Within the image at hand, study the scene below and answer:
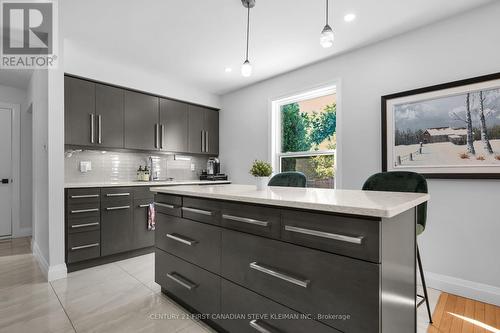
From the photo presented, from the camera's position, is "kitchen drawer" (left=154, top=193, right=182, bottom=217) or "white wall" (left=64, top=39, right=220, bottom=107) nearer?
"kitchen drawer" (left=154, top=193, right=182, bottom=217)

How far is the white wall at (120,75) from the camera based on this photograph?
10.4 feet

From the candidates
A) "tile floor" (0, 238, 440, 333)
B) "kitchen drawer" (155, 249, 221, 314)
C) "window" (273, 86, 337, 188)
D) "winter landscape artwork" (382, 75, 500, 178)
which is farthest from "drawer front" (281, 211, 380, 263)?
"window" (273, 86, 337, 188)

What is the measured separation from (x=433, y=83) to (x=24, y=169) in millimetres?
5886

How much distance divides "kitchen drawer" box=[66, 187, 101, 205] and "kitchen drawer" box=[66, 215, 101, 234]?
0.19 metres

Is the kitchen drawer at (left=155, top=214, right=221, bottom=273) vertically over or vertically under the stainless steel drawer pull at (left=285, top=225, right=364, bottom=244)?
under

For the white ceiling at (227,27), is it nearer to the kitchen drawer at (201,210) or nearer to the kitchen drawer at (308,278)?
the kitchen drawer at (201,210)

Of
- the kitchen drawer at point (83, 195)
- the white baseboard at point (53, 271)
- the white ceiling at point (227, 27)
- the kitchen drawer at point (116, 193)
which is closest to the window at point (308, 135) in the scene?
the white ceiling at point (227, 27)

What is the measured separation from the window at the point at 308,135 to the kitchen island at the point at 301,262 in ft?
7.03

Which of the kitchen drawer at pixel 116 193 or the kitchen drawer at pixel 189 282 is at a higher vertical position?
the kitchen drawer at pixel 116 193

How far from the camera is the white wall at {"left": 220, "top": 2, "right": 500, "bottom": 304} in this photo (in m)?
2.31

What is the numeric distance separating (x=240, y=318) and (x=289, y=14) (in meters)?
2.55

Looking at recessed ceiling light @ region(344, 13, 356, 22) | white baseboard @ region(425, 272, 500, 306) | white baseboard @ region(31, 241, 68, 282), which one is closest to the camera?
white baseboard @ region(425, 272, 500, 306)

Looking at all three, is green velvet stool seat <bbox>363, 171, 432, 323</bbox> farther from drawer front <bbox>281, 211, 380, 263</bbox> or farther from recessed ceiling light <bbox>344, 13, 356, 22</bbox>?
recessed ceiling light <bbox>344, 13, 356, 22</bbox>

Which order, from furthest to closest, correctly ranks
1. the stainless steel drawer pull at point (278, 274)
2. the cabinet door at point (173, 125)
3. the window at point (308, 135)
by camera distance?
the cabinet door at point (173, 125) → the window at point (308, 135) → the stainless steel drawer pull at point (278, 274)
